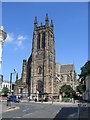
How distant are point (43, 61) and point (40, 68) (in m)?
2.92

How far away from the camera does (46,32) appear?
118 metres

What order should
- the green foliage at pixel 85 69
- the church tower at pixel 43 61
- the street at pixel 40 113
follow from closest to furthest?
the street at pixel 40 113, the green foliage at pixel 85 69, the church tower at pixel 43 61

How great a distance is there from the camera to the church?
11206 centimetres

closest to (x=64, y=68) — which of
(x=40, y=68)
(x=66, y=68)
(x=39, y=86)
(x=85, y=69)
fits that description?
(x=66, y=68)

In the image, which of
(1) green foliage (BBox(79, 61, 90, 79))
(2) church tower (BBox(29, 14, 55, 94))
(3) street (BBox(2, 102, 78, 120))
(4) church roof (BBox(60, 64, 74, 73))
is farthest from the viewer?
(4) church roof (BBox(60, 64, 74, 73))

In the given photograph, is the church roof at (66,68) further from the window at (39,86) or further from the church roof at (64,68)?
the window at (39,86)

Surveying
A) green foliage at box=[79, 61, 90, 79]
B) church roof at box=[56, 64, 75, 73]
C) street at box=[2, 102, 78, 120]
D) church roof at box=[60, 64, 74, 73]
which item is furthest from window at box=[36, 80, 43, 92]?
street at box=[2, 102, 78, 120]

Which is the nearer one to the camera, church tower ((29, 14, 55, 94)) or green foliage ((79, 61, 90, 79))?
green foliage ((79, 61, 90, 79))

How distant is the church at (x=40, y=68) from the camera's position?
368 ft

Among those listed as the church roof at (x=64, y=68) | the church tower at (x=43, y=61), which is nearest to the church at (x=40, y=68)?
the church tower at (x=43, y=61)

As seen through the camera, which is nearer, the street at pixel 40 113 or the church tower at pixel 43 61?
the street at pixel 40 113

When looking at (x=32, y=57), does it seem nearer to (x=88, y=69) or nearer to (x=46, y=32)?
(x=46, y=32)

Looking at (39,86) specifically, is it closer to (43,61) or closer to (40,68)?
(40,68)

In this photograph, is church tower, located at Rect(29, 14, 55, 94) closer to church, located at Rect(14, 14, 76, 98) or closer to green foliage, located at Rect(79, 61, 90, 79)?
church, located at Rect(14, 14, 76, 98)
